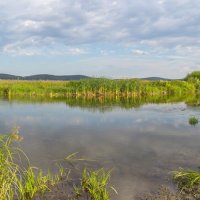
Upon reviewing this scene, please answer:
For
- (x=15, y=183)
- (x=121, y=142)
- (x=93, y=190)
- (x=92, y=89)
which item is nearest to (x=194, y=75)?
(x=92, y=89)

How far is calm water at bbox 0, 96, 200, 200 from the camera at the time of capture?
9727 millimetres

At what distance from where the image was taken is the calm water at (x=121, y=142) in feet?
31.9

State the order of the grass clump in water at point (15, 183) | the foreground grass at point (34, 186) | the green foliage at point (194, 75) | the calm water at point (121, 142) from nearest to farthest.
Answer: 1. the grass clump in water at point (15, 183)
2. the foreground grass at point (34, 186)
3. the calm water at point (121, 142)
4. the green foliage at point (194, 75)

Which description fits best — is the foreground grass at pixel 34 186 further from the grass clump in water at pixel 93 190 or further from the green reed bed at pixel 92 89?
the green reed bed at pixel 92 89

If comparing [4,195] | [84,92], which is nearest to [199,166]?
[4,195]

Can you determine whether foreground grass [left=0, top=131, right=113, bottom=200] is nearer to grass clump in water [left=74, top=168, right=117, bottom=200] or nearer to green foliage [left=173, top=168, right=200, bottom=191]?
grass clump in water [left=74, top=168, right=117, bottom=200]

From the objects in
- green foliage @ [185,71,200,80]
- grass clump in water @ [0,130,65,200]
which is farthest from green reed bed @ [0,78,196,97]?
grass clump in water @ [0,130,65,200]

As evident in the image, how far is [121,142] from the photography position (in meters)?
14.4

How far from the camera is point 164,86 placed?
53844 millimetres

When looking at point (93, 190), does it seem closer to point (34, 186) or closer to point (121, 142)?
point (34, 186)

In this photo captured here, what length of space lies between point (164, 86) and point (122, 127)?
3654 cm

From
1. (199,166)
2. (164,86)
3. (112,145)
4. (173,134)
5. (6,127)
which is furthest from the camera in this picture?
(164,86)

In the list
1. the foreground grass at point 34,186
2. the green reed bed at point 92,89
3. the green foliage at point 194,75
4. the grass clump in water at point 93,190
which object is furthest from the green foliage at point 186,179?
the green foliage at point 194,75

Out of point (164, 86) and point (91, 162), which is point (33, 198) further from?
point (164, 86)
